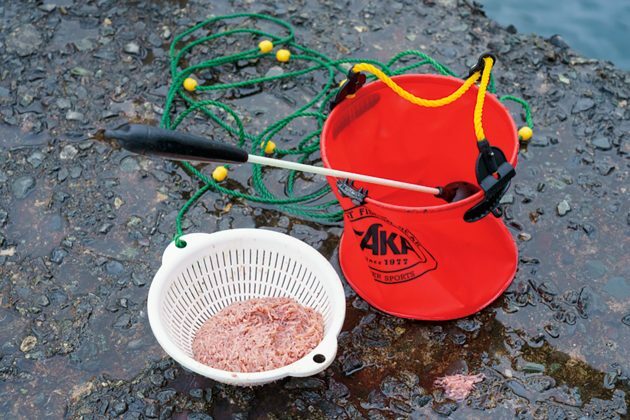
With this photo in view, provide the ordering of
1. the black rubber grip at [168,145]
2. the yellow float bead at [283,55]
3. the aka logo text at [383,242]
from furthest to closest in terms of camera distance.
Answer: the yellow float bead at [283,55], the aka logo text at [383,242], the black rubber grip at [168,145]

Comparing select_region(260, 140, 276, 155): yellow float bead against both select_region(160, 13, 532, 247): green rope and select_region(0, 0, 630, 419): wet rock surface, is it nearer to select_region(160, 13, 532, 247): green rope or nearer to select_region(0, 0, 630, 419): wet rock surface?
select_region(160, 13, 532, 247): green rope

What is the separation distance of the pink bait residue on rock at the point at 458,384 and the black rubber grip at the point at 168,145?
1021 mm

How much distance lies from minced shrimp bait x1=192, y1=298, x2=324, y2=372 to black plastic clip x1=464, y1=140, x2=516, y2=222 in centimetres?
63

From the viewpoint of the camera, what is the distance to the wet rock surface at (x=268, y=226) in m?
2.23

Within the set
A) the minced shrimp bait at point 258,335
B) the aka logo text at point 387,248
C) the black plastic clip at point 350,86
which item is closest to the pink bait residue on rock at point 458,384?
the aka logo text at point 387,248

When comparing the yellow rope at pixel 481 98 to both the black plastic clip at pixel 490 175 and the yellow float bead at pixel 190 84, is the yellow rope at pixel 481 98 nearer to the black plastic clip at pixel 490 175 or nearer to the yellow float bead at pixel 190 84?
the black plastic clip at pixel 490 175

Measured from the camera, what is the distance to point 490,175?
1.99 metres

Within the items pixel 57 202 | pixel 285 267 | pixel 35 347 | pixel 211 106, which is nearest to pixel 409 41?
pixel 211 106

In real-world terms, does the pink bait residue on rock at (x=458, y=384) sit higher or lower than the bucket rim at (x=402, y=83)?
lower

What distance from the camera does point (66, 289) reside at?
99.1 inches

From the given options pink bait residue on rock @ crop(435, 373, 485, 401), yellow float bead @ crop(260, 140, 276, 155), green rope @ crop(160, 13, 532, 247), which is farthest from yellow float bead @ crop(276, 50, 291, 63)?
pink bait residue on rock @ crop(435, 373, 485, 401)

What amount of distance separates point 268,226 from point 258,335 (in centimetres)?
67

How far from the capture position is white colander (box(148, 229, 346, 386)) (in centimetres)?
216

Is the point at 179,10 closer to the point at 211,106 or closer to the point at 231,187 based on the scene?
the point at 211,106
